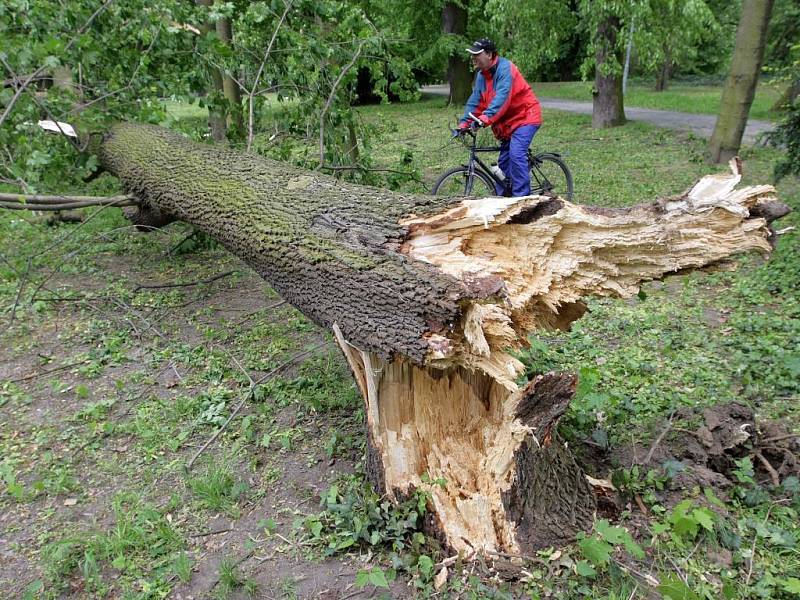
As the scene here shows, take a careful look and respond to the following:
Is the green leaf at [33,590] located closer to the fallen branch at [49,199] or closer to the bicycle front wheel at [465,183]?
the fallen branch at [49,199]

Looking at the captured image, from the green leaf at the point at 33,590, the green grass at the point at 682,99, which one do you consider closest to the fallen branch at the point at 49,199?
the green leaf at the point at 33,590

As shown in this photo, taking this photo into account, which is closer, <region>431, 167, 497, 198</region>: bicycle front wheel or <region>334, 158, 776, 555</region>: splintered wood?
<region>334, 158, 776, 555</region>: splintered wood

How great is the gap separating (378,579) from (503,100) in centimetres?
443

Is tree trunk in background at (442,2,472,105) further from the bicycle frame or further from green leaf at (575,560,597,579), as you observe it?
green leaf at (575,560,597,579)

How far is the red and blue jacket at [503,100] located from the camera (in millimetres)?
5402

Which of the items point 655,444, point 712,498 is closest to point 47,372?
point 655,444

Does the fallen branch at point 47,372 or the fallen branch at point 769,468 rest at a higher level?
the fallen branch at point 769,468

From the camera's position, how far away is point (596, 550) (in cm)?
224

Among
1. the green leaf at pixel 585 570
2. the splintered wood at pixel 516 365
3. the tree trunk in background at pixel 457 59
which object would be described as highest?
the tree trunk in background at pixel 457 59

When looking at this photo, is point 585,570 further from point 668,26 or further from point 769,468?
point 668,26

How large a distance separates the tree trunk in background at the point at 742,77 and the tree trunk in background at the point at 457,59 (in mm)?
10122

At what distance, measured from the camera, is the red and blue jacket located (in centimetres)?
540

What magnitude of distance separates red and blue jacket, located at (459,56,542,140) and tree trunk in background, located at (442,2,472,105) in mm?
12508

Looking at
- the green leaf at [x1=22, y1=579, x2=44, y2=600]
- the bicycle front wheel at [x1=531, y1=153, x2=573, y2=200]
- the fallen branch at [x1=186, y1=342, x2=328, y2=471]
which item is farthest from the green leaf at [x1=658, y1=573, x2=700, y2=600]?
the bicycle front wheel at [x1=531, y1=153, x2=573, y2=200]
